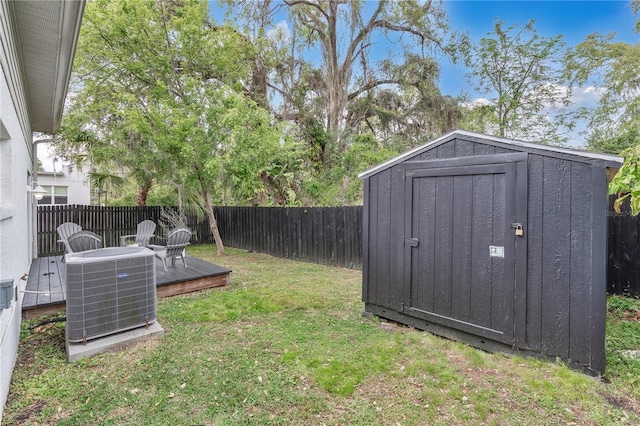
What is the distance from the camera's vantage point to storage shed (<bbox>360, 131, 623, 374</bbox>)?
96.7 inches

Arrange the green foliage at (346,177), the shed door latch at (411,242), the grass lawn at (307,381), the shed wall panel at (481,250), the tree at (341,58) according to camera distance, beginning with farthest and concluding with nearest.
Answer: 1. the tree at (341,58)
2. the green foliage at (346,177)
3. the shed door latch at (411,242)
4. the shed wall panel at (481,250)
5. the grass lawn at (307,381)

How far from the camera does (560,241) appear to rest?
2572mm

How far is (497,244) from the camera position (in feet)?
9.59

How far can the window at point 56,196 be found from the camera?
14.7 metres

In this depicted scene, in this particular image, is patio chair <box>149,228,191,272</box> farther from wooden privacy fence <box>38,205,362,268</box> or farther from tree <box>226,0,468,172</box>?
tree <box>226,0,468,172</box>

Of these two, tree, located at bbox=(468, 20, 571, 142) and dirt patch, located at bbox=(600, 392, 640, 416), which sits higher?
tree, located at bbox=(468, 20, 571, 142)

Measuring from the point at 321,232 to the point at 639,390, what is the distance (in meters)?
5.93

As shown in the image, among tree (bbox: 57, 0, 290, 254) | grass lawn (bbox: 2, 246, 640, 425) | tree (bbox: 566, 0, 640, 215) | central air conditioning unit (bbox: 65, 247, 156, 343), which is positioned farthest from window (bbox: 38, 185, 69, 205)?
tree (bbox: 566, 0, 640, 215)

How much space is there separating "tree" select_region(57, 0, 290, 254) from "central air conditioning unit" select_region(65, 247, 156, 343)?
420 cm

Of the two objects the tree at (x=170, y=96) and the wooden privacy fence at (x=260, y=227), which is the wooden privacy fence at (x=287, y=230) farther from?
the tree at (x=170, y=96)

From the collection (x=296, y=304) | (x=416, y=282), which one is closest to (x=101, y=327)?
(x=296, y=304)

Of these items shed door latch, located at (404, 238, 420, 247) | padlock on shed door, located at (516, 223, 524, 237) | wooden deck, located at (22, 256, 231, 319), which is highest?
padlock on shed door, located at (516, 223, 524, 237)

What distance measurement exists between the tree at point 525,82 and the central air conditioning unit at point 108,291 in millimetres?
10694

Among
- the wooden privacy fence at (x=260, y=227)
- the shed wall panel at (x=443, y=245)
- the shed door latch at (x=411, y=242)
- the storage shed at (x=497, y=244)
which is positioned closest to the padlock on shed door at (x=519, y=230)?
the storage shed at (x=497, y=244)
